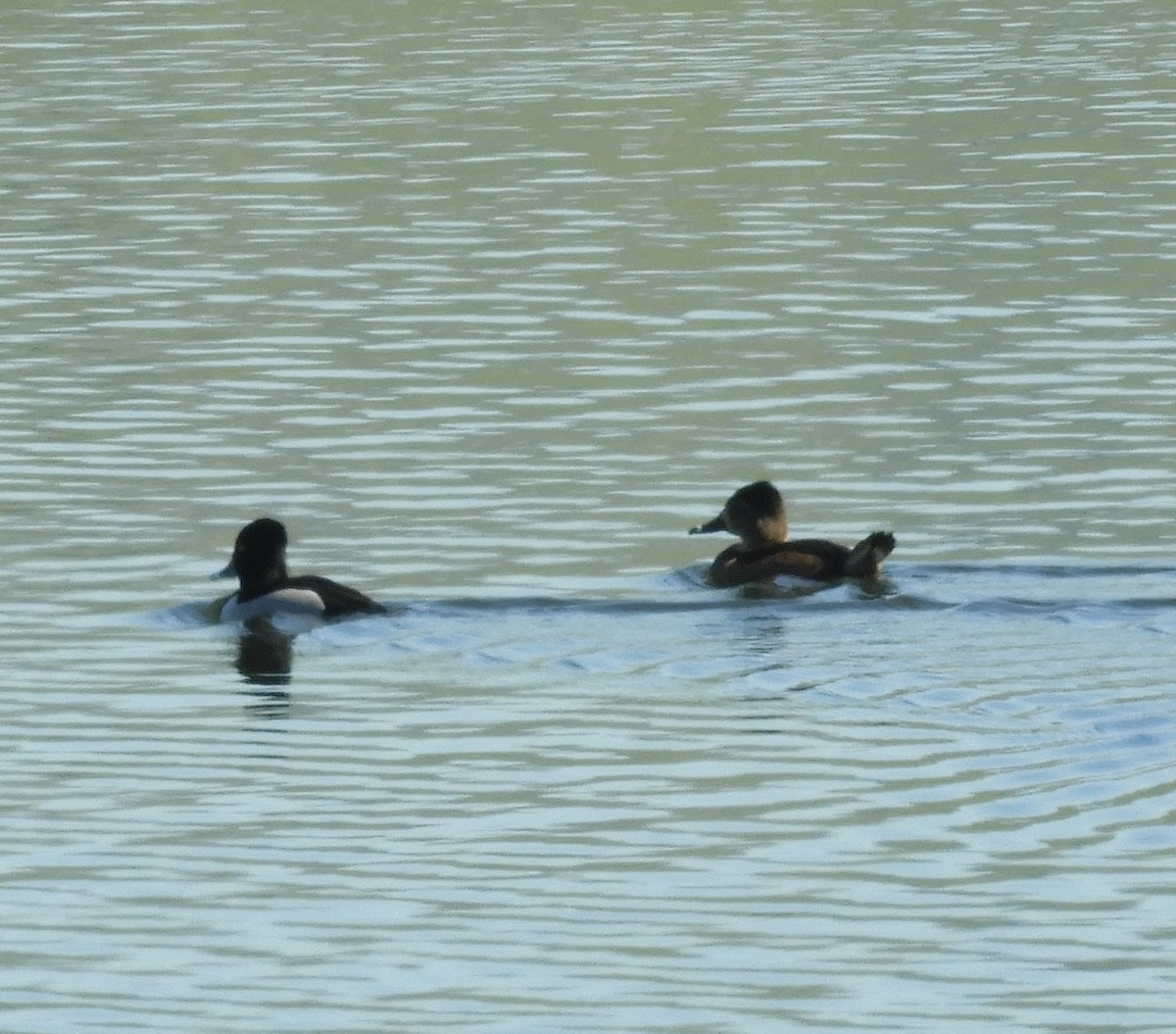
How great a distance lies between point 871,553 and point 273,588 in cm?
301

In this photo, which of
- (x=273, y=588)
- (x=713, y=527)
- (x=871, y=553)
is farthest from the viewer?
(x=713, y=527)

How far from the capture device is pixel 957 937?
9.54 meters

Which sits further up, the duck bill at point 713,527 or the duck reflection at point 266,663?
the duck bill at point 713,527

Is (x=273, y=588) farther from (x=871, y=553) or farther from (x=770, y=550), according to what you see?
(x=871, y=553)

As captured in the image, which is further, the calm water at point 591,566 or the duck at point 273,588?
the duck at point 273,588

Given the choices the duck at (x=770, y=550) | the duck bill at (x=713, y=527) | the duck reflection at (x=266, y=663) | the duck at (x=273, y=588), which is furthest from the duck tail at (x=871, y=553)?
the duck reflection at (x=266, y=663)

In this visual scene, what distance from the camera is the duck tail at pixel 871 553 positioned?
1487 cm

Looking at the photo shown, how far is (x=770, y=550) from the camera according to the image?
1572 centimetres

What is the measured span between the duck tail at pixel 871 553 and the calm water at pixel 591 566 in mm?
160

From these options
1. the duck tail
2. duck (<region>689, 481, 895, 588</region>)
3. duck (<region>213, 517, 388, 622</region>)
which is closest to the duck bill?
duck (<region>689, 481, 895, 588</region>)

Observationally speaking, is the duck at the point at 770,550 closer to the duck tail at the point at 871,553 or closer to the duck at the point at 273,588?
the duck tail at the point at 871,553

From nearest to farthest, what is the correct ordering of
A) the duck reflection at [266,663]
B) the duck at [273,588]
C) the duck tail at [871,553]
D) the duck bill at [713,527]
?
the duck reflection at [266,663] → the duck tail at [871,553] → the duck at [273,588] → the duck bill at [713,527]

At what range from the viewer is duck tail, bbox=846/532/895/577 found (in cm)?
1487

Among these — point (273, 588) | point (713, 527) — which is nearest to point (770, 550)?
point (713, 527)
